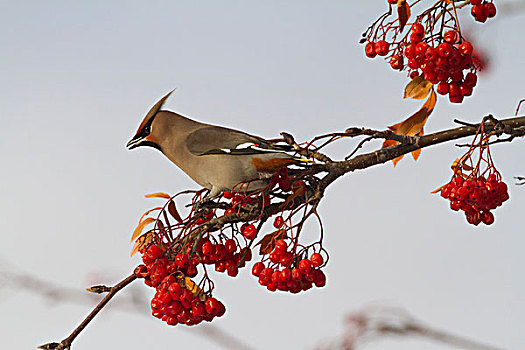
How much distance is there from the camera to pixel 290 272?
2.34 feet

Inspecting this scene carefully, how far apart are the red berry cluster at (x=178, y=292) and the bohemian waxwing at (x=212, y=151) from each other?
3.7 inches

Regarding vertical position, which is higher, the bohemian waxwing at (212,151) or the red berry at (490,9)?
the red berry at (490,9)

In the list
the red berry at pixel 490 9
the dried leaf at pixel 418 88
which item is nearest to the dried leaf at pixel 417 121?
the dried leaf at pixel 418 88

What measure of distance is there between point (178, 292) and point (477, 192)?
1.25ft

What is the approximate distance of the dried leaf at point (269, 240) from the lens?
2.45 ft

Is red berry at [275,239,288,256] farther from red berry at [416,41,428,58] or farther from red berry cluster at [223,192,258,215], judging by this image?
red berry at [416,41,428,58]

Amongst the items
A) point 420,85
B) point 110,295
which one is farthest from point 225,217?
point 420,85

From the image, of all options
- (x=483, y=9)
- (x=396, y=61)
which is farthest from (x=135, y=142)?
(x=483, y=9)

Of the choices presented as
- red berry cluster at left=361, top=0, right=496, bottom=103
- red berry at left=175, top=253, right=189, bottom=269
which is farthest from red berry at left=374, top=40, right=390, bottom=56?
red berry at left=175, top=253, right=189, bottom=269

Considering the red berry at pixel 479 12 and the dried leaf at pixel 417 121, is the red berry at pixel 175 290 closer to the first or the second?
the dried leaf at pixel 417 121

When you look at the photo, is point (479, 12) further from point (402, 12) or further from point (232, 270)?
point (232, 270)

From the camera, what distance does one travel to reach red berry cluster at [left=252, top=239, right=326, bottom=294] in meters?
0.71

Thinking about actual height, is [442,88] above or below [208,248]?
above

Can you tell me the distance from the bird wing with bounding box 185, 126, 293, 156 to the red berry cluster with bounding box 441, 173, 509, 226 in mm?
225
